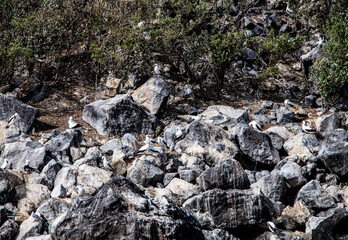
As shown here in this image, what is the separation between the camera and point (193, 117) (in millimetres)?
14148

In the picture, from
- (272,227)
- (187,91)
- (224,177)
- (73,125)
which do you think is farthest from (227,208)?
(187,91)

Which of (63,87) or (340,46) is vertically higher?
(340,46)

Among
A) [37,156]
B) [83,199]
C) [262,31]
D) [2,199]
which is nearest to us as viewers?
[83,199]

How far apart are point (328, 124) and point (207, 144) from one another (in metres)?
4.74

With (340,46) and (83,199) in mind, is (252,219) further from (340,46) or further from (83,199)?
(340,46)

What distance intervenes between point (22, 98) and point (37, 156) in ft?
14.4

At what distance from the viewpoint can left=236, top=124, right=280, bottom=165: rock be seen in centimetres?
1209

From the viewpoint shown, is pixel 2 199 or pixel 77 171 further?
pixel 77 171

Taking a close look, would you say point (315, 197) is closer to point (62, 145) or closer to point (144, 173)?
point (144, 173)

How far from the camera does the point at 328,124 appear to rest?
1394cm

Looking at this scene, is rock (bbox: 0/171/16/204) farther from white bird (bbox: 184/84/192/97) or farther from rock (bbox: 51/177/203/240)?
white bird (bbox: 184/84/192/97)

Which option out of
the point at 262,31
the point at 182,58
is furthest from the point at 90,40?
the point at 262,31

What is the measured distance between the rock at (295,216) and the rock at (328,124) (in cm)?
413

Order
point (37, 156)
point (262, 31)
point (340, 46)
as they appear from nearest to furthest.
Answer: point (37, 156) < point (340, 46) < point (262, 31)
